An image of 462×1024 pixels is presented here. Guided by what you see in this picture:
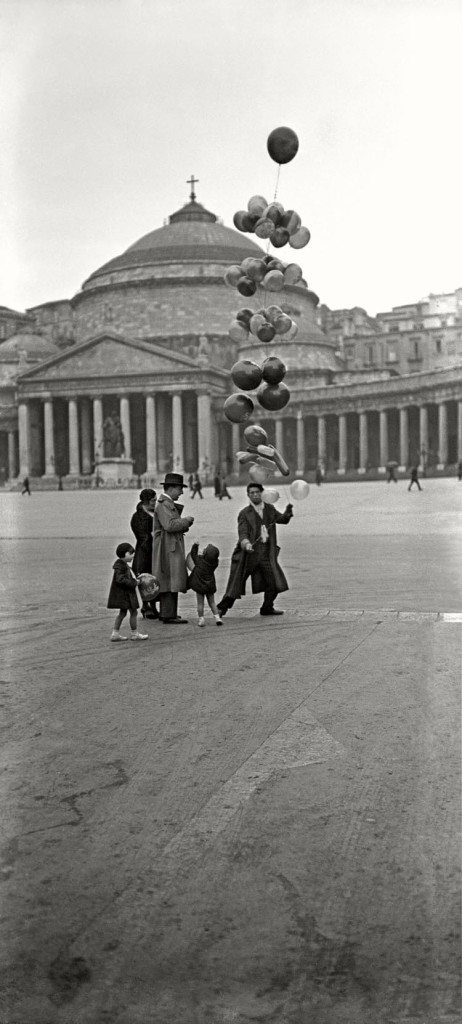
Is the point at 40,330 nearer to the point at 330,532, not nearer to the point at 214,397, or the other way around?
the point at 214,397

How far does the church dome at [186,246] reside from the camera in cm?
10356

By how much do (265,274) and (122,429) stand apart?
80.5 metres

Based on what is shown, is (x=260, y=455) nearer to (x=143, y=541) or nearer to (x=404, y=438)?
(x=143, y=541)

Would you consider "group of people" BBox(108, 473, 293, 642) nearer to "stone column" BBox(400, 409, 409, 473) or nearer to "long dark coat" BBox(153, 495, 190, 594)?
"long dark coat" BBox(153, 495, 190, 594)

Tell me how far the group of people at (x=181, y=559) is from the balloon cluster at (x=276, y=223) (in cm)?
275

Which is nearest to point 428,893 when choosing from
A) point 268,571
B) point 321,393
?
point 268,571

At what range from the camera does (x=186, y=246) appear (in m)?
105

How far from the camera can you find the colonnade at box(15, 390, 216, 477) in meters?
89.8

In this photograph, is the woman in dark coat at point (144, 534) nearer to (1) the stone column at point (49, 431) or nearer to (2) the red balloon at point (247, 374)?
(2) the red balloon at point (247, 374)

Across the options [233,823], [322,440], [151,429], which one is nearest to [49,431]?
[151,429]

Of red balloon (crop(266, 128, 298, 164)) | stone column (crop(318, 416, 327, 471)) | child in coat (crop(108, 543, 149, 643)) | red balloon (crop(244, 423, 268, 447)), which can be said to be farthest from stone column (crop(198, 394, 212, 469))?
red balloon (crop(266, 128, 298, 164))

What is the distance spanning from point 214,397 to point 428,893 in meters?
86.7

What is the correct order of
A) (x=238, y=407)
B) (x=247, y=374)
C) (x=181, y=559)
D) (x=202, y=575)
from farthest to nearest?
(x=181, y=559) → (x=202, y=575) → (x=238, y=407) → (x=247, y=374)

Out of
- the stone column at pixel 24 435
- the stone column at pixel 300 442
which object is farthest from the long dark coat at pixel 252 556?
the stone column at pixel 24 435
